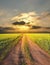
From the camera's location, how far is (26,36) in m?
3.07

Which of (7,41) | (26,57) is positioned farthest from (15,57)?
(7,41)

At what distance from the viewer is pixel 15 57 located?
9.73ft

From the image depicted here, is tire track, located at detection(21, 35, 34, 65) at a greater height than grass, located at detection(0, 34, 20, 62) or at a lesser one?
lesser

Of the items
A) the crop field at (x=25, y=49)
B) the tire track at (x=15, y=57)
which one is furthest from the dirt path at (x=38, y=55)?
the tire track at (x=15, y=57)

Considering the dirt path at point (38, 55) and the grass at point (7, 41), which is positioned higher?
the grass at point (7, 41)

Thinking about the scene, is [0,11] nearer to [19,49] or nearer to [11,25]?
[11,25]

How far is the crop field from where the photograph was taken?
2.95m

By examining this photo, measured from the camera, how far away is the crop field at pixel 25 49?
2.95 m

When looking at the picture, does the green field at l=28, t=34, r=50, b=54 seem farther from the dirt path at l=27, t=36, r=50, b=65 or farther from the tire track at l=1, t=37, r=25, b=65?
the tire track at l=1, t=37, r=25, b=65

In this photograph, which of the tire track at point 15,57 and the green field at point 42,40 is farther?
the green field at point 42,40

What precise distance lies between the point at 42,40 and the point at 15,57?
0.53m

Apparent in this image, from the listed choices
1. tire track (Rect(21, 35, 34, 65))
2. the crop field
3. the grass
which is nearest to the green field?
the crop field

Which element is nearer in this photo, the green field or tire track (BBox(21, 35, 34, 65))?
tire track (BBox(21, 35, 34, 65))

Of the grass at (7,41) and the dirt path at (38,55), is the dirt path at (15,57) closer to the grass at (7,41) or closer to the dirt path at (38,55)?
the grass at (7,41)
